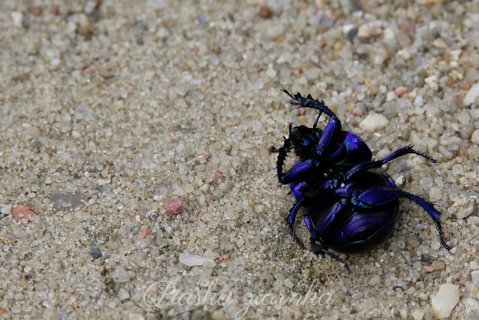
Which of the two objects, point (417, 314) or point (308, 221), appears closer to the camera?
point (417, 314)

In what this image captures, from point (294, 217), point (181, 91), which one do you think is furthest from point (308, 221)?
point (181, 91)

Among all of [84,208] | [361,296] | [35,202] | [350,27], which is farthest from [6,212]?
[350,27]

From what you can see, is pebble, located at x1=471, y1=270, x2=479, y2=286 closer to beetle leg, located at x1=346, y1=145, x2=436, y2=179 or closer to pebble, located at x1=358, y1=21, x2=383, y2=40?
beetle leg, located at x1=346, y1=145, x2=436, y2=179

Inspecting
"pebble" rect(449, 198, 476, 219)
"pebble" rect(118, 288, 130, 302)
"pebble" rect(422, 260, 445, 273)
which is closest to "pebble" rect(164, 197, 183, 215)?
"pebble" rect(118, 288, 130, 302)

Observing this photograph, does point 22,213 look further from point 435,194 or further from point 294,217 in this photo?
point 435,194

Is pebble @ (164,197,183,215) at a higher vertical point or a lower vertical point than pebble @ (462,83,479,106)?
lower

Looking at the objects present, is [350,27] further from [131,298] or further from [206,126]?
[131,298]
